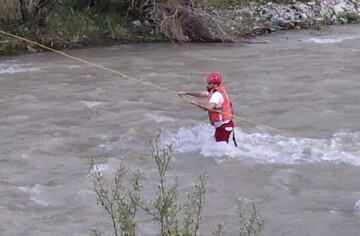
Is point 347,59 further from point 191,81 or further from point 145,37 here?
point 145,37

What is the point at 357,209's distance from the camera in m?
10.0

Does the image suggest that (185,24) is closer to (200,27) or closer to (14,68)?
(200,27)

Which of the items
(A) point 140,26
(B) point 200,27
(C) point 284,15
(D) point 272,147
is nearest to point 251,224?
(D) point 272,147

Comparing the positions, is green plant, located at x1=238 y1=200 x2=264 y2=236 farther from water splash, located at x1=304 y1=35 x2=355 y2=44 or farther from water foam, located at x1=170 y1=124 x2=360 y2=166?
water splash, located at x1=304 y1=35 x2=355 y2=44

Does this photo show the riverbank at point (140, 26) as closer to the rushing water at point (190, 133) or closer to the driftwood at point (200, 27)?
the driftwood at point (200, 27)

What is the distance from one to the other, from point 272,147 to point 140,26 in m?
12.4

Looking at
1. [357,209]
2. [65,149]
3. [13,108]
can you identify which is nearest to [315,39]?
[13,108]

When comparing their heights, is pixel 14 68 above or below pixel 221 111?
below

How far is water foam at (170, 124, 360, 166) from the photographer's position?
1245 cm

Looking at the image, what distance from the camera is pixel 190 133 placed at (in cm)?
1382

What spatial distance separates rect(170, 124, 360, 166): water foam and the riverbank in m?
10.3

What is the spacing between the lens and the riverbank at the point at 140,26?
23.5 m

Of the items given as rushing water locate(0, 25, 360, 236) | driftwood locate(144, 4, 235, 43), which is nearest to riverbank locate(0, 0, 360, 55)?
driftwood locate(144, 4, 235, 43)

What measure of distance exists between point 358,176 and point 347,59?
9.50m
